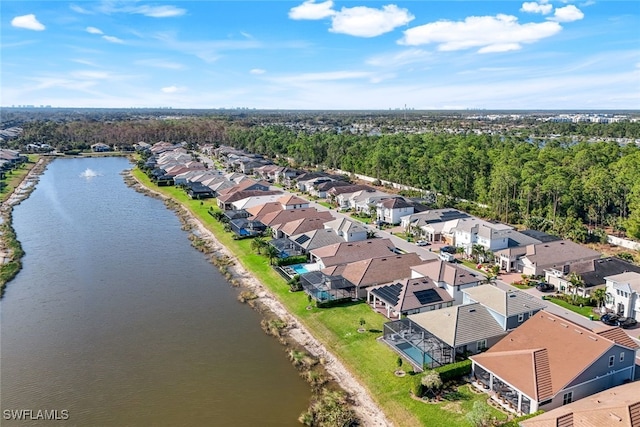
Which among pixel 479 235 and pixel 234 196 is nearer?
pixel 479 235

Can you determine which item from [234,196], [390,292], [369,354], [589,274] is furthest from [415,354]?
[234,196]

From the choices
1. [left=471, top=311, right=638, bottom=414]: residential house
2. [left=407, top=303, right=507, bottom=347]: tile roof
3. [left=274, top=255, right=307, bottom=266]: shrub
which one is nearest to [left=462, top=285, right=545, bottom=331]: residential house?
[left=407, top=303, right=507, bottom=347]: tile roof

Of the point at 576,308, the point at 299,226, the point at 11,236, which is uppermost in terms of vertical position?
the point at 299,226

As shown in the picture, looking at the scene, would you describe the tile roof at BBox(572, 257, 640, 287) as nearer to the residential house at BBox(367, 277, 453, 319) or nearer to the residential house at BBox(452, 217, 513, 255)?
the residential house at BBox(452, 217, 513, 255)

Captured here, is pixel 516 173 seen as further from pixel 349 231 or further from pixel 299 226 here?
pixel 299 226

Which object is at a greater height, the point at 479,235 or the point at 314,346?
the point at 479,235

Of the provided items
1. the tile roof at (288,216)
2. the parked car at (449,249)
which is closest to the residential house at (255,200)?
the tile roof at (288,216)

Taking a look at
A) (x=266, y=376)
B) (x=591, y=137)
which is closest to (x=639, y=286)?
(x=266, y=376)

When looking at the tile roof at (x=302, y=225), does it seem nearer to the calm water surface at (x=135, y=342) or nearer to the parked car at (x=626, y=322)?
the calm water surface at (x=135, y=342)
